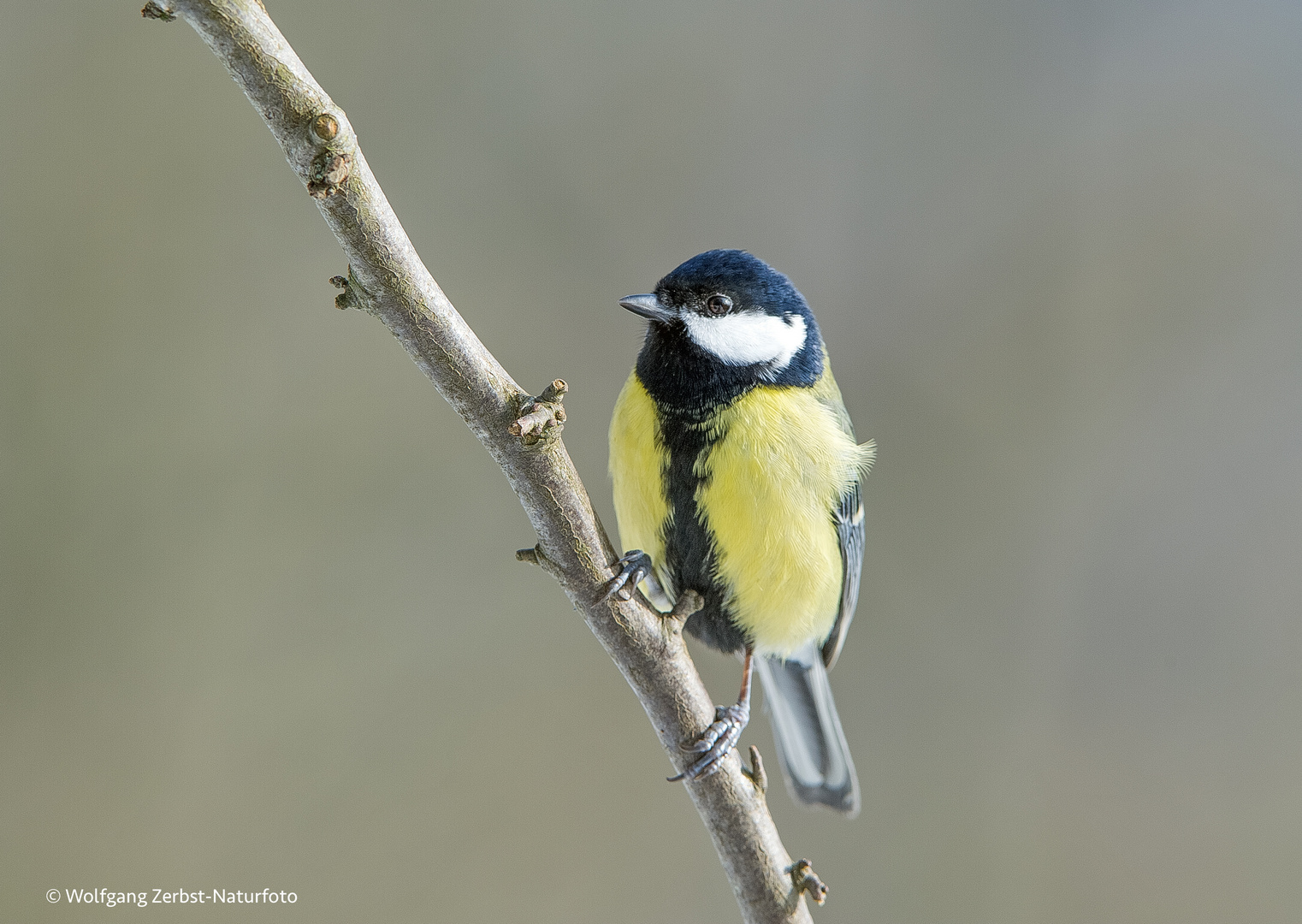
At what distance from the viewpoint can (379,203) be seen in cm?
60

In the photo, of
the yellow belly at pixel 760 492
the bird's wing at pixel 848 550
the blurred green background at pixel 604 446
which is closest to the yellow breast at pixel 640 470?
the yellow belly at pixel 760 492

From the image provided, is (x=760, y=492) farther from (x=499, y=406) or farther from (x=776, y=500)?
(x=499, y=406)

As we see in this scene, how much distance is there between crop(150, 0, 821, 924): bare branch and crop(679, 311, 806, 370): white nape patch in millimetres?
294

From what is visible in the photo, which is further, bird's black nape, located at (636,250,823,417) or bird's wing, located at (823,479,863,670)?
bird's wing, located at (823,479,863,670)

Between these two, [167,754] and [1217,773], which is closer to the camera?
[167,754]

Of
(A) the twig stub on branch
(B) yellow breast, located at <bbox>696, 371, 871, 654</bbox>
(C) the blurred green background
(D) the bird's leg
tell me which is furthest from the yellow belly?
(C) the blurred green background

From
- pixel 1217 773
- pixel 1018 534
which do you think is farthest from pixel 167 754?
pixel 1217 773

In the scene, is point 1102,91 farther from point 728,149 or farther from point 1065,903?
point 1065,903

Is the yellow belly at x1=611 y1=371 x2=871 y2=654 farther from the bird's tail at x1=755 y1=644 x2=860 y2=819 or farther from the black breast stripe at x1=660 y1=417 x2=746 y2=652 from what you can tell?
the bird's tail at x1=755 y1=644 x2=860 y2=819

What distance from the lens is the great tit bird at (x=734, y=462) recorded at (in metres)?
0.97

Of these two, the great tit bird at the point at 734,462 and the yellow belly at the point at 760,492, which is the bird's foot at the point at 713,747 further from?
the yellow belly at the point at 760,492

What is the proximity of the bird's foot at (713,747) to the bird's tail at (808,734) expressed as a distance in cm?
32

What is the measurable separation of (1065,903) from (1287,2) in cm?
168

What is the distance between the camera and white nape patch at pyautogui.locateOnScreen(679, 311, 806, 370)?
39.1 inches
